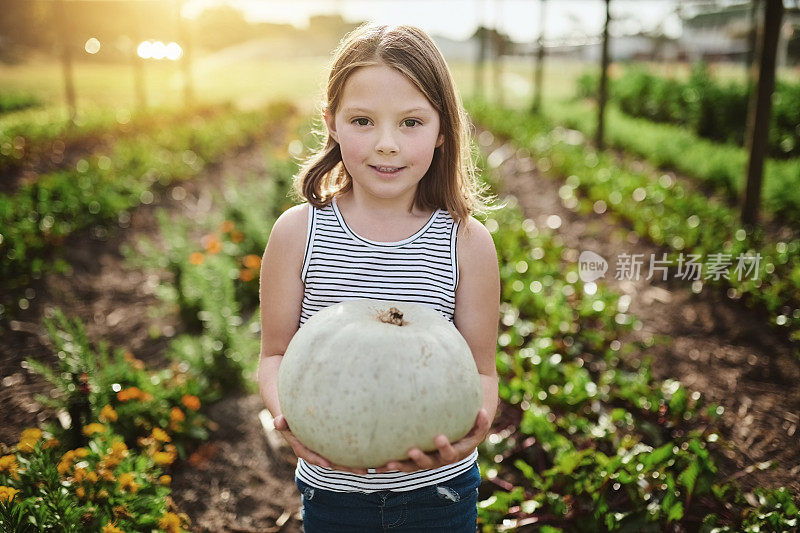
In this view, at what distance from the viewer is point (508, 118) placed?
44.0ft

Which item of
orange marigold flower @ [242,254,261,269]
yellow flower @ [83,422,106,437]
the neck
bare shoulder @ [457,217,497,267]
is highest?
the neck

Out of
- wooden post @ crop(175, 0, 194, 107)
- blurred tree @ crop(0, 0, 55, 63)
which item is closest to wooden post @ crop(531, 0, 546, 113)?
wooden post @ crop(175, 0, 194, 107)

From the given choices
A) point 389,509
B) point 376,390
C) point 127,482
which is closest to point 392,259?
point 376,390

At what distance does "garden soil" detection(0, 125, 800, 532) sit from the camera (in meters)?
2.79

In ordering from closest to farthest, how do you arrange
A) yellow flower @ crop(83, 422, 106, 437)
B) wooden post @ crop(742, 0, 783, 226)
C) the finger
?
the finger → yellow flower @ crop(83, 422, 106, 437) → wooden post @ crop(742, 0, 783, 226)

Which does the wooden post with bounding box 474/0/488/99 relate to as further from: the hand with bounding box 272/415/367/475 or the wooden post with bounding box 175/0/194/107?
the hand with bounding box 272/415/367/475

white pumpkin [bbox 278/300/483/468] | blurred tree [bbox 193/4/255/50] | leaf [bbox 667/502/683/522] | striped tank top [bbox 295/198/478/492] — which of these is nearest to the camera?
white pumpkin [bbox 278/300/483/468]

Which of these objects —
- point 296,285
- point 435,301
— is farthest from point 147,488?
point 435,301

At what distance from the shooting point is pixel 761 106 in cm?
518

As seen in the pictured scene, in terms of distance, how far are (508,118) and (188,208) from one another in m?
8.05

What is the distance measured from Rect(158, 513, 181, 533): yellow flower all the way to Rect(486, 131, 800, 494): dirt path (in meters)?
2.40

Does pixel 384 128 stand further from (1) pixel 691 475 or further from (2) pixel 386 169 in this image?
(1) pixel 691 475

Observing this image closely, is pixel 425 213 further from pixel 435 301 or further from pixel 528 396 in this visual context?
pixel 528 396

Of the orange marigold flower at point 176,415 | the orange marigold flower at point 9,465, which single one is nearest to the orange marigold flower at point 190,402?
the orange marigold flower at point 176,415
